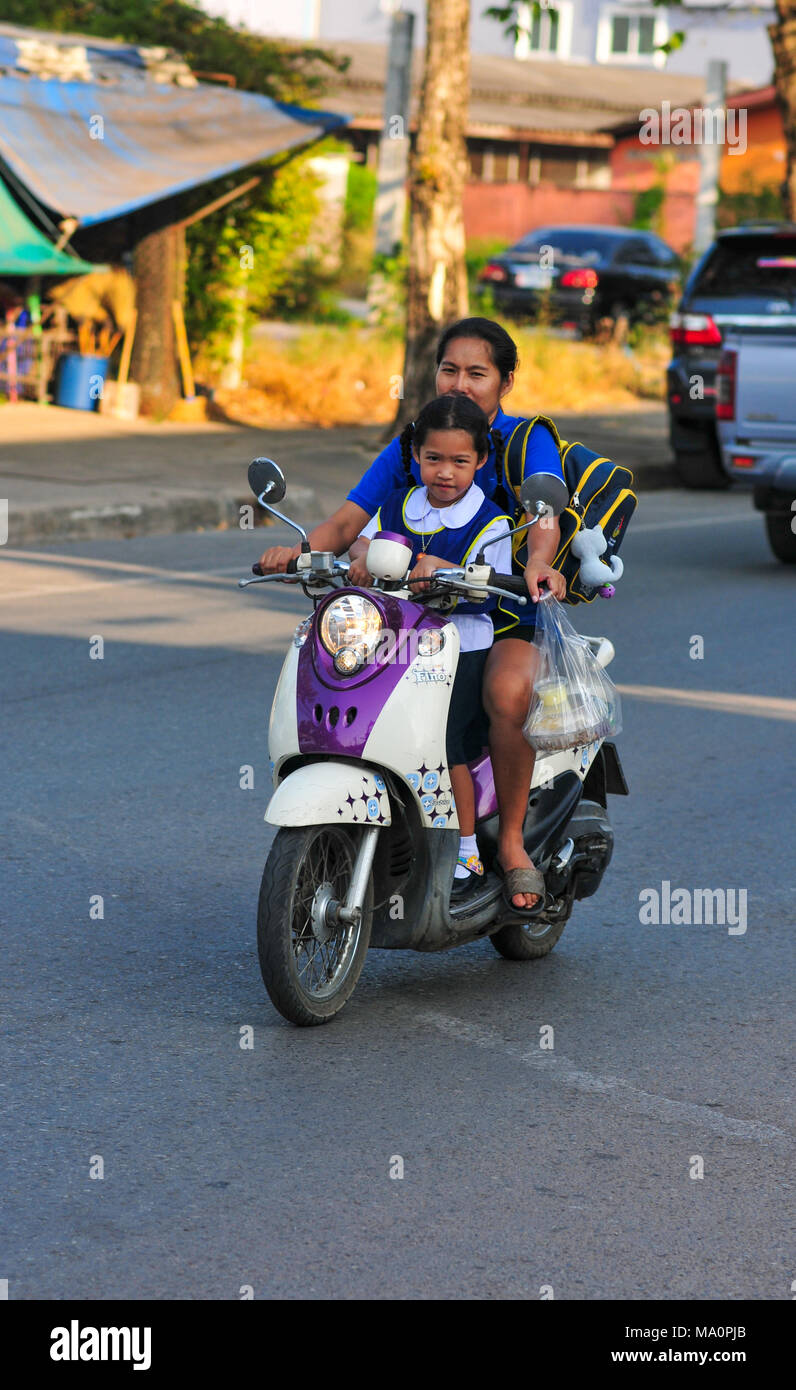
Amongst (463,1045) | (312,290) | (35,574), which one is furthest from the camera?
(312,290)

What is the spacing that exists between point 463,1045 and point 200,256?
1705 cm

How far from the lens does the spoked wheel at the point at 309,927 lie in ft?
14.6

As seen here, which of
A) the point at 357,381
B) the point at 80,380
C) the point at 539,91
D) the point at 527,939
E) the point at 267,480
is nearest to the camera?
the point at 267,480

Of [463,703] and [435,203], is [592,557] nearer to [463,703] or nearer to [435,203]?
[463,703]

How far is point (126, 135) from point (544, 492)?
15.2 m

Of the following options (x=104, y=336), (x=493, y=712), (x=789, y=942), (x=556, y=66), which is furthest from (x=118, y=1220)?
(x=556, y=66)

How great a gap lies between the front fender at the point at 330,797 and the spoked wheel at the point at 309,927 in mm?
83

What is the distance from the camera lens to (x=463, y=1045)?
4688mm

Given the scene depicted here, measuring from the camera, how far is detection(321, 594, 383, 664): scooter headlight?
14.8 ft

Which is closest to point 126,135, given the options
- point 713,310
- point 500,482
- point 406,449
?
point 713,310

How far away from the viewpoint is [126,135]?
1848 centimetres

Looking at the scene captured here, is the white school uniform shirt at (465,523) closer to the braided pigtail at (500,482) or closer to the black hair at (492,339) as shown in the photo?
the braided pigtail at (500,482)

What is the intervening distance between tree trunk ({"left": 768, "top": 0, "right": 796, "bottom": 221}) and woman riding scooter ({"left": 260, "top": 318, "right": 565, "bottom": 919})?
1646 cm
